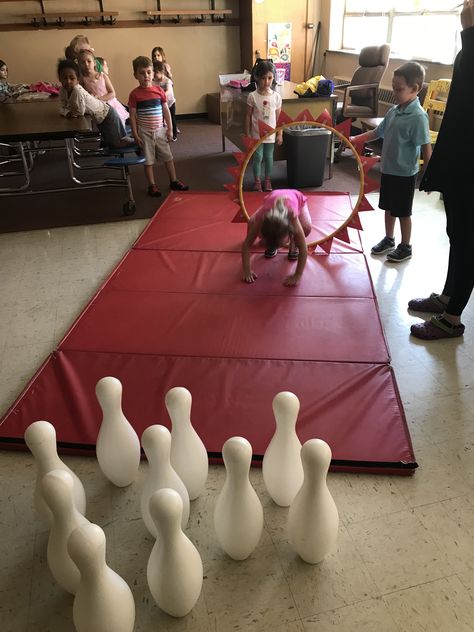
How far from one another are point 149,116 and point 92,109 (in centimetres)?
44

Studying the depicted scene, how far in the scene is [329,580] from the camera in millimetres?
1153

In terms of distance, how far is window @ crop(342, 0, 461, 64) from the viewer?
485 cm

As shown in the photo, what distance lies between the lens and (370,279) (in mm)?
2531

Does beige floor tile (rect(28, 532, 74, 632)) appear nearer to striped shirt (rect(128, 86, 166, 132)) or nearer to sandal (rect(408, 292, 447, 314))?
sandal (rect(408, 292, 447, 314))

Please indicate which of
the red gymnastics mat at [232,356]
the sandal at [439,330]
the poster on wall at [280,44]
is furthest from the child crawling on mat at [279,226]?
the poster on wall at [280,44]

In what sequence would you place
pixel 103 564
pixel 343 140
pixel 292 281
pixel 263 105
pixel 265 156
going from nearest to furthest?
pixel 103 564 < pixel 292 281 < pixel 343 140 < pixel 263 105 < pixel 265 156

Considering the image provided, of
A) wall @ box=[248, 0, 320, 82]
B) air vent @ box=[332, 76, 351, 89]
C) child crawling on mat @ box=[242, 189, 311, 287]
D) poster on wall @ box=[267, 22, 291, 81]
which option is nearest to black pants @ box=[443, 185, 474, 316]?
child crawling on mat @ box=[242, 189, 311, 287]

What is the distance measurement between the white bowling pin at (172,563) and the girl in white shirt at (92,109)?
342cm

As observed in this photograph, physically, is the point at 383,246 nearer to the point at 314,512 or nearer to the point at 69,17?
the point at 314,512

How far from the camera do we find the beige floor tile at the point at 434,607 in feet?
3.48

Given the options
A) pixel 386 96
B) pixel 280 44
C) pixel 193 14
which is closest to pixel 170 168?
pixel 386 96

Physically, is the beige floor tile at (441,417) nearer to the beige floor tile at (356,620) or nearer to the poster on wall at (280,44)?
the beige floor tile at (356,620)

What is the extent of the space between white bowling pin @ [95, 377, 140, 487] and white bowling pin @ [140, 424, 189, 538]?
0.20 metres

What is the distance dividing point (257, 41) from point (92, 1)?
7.40 ft
